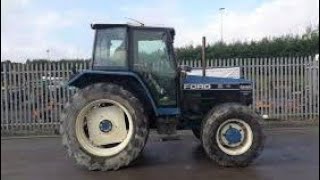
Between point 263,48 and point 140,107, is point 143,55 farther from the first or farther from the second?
point 263,48

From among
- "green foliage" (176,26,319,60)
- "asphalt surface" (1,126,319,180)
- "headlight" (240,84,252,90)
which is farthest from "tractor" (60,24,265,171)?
"green foliage" (176,26,319,60)

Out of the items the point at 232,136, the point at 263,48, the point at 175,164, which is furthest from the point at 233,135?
the point at 263,48

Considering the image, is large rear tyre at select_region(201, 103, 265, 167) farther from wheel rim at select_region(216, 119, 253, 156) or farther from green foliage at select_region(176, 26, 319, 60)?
green foliage at select_region(176, 26, 319, 60)

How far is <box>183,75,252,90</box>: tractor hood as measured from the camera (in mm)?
10703

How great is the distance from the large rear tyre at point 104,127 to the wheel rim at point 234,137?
1282mm

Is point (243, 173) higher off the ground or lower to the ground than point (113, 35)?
lower

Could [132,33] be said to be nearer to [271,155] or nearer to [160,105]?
[160,105]

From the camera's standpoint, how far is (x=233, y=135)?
33.3ft

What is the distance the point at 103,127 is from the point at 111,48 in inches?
54.5

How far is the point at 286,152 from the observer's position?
37.4 ft

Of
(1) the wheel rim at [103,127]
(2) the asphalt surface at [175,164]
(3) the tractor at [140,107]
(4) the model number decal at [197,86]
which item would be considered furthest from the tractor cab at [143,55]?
(2) the asphalt surface at [175,164]

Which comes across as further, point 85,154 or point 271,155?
point 271,155

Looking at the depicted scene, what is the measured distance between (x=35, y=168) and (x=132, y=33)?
2.81m

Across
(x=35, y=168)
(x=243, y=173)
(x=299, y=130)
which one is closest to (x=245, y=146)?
(x=243, y=173)
